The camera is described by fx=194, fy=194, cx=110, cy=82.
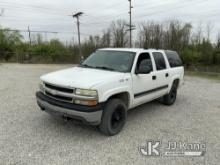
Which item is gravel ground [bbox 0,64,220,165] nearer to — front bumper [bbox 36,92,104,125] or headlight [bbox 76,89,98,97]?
front bumper [bbox 36,92,104,125]

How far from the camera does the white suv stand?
11.3ft

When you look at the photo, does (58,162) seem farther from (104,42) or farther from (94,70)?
(104,42)

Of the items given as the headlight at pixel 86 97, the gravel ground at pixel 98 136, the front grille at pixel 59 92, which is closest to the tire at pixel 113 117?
the gravel ground at pixel 98 136

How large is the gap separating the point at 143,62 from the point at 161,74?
90 centimetres

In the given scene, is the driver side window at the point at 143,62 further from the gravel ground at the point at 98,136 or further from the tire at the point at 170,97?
the tire at the point at 170,97

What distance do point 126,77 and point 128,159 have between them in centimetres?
164

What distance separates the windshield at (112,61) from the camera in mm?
4387

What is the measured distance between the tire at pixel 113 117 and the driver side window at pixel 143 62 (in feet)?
3.18

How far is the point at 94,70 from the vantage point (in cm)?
433

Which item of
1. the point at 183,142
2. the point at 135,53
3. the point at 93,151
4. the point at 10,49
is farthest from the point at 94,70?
the point at 10,49

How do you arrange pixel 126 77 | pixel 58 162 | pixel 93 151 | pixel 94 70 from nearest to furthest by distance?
pixel 58 162
pixel 93 151
pixel 126 77
pixel 94 70

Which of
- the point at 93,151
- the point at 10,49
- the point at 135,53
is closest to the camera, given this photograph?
the point at 93,151

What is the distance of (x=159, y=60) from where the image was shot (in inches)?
216

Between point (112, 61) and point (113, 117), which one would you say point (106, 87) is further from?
point (112, 61)
